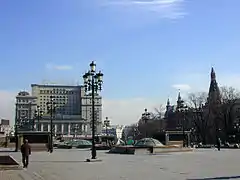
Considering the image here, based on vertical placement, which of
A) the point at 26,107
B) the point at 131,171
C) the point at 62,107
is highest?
the point at 62,107

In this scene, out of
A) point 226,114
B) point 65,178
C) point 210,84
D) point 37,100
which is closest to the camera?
point 65,178

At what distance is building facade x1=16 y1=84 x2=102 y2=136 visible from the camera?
104 meters

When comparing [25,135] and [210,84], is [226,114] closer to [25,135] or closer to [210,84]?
[210,84]

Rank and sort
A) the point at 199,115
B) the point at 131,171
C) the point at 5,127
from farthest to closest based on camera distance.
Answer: the point at 5,127
the point at 199,115
the point at 131,171

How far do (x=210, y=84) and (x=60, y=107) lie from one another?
4748cm

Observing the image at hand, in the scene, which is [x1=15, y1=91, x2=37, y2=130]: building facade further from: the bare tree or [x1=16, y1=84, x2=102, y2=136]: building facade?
the bare tree

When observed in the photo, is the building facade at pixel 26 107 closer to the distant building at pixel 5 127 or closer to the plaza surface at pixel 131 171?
the distant building at pixel 5 127

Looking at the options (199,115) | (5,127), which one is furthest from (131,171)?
(5,127)

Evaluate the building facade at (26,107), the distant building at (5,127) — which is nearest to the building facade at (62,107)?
the building facade at (26,107)

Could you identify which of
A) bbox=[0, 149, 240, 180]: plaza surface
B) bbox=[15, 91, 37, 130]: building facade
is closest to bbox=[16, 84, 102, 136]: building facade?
bbox=[15, 91, 37, 130]: building facade

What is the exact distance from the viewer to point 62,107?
132m

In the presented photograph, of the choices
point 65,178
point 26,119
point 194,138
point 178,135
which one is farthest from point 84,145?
point 65,178

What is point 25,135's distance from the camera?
2112 inches

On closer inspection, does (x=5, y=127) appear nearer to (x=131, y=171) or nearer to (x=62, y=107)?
(x=62, y=107)
